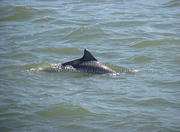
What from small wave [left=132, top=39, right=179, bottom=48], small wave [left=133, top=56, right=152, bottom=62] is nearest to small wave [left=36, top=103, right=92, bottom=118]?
small wave [left=133, top=56, right=152, bottom=62]

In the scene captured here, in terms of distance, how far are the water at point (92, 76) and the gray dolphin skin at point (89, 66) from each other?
20 cm

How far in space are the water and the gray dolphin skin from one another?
0.20 meters

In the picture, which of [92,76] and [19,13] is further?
[19,13]

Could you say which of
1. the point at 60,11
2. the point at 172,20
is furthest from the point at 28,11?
the point at 172,20

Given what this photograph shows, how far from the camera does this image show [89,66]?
1168cm

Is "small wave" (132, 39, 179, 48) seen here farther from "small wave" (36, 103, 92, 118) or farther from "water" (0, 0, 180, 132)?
"small wave" (36, 103, 92, 118)

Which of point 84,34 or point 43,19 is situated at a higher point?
point 43,19

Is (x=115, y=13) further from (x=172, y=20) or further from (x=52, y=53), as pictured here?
(x=52, y=53)

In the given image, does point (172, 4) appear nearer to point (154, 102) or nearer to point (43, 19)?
point (43, 19)

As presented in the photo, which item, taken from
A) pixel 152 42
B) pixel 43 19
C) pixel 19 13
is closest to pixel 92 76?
pixel 152 42

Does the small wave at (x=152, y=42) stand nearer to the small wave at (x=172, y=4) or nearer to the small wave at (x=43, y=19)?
the small wave at (x=43, y=19)

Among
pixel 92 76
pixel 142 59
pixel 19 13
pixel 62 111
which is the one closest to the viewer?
pixel 62 111

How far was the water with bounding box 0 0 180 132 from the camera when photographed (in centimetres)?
898

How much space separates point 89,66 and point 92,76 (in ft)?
1.16
